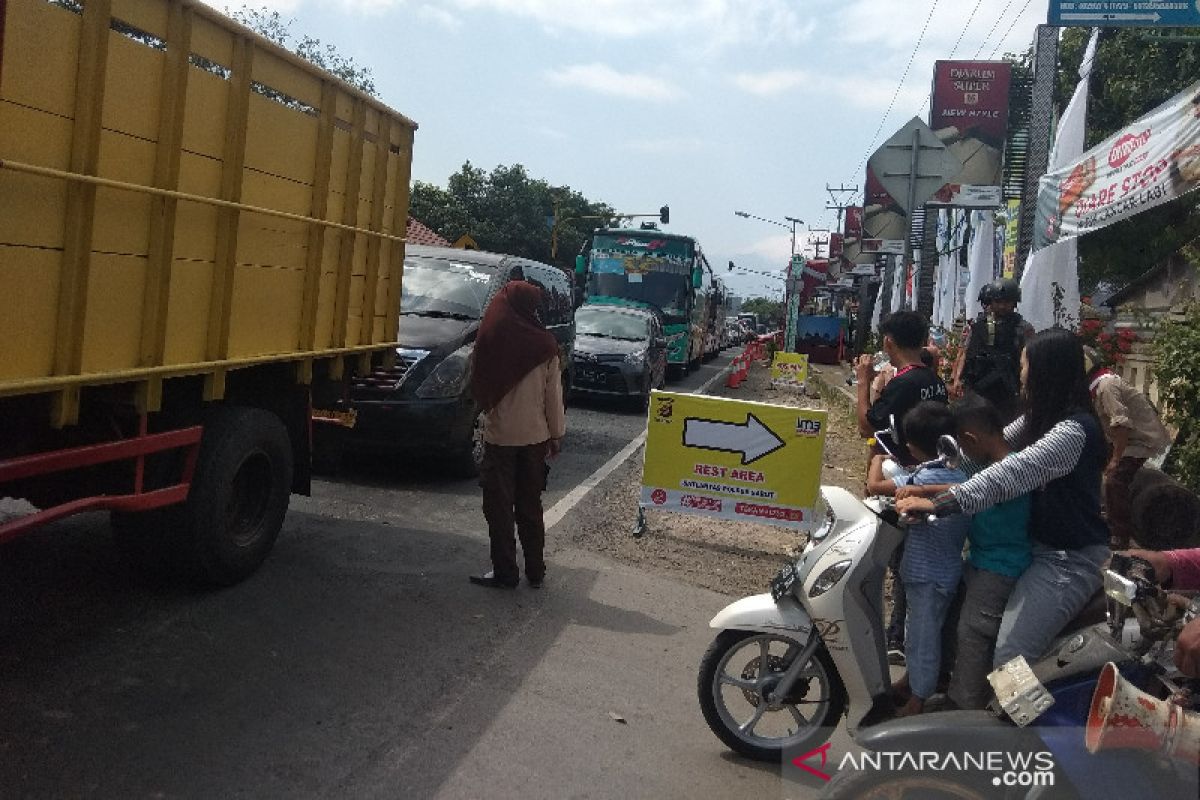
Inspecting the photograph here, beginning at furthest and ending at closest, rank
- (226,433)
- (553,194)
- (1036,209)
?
1. (553,194)
2. (1036,209)
3. (226,433)

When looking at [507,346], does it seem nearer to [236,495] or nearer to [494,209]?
[236,495]

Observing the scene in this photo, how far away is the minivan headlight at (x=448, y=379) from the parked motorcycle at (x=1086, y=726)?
20.0 feet

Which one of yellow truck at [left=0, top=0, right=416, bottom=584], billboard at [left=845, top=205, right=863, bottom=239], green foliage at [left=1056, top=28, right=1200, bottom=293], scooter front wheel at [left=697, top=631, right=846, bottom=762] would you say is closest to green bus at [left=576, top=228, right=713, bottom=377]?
green foliage at [left=1056, top=28, right=1200, bottom=293]

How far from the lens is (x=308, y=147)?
19.0 feet

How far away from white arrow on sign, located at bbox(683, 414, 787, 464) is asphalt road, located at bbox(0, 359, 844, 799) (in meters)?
1.37

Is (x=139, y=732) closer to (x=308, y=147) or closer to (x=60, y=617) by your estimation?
(x=60, y=617)

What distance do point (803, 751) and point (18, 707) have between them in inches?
113

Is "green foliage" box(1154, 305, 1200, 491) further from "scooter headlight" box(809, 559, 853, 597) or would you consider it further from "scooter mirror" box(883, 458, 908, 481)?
"scooter headlight" box(809, 559, 853, 597)

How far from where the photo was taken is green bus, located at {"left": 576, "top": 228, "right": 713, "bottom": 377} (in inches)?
968

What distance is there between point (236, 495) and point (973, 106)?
19017 mm

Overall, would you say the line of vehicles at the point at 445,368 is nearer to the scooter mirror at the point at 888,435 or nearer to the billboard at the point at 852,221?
the scooter mirror at the point at 888,435

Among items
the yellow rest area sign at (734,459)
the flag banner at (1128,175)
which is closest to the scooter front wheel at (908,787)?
the yellow rest area sign at (734,459)

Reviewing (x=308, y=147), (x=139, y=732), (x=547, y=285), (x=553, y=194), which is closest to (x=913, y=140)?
(x=547, y=285)

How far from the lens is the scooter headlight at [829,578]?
3.83 meters
